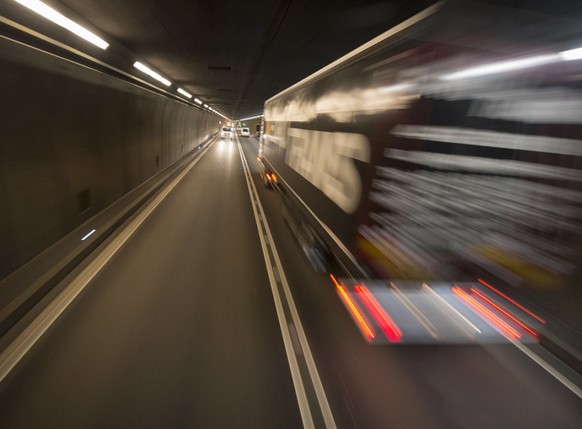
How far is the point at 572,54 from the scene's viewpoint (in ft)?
7.64

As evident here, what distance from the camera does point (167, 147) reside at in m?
16.2

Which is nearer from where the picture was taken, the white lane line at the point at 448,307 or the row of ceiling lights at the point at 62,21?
the white lane line at the point at 448,307

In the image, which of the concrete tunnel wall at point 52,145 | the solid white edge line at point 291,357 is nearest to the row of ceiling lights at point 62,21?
A: the concrete tunnel wall at point 52,145

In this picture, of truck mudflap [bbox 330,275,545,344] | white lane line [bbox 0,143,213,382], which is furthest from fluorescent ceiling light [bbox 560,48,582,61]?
white lane line [bbox 0,143,213,382]

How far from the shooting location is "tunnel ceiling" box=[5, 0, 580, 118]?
5.29 meters

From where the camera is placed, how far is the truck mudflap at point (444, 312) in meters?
2.83

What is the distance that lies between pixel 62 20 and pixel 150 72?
5.86 metres

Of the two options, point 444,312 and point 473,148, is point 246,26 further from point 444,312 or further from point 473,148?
point 444,312

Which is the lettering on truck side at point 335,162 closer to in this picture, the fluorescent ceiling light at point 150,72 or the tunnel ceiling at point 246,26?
the tunnel ceiling at point 246,26

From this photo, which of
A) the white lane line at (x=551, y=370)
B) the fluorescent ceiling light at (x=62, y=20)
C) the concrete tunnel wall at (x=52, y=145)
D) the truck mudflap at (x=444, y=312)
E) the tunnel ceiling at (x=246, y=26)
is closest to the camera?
the truck mudflap at (x=444, y=312)

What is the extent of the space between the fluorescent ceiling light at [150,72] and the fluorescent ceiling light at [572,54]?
10.1m

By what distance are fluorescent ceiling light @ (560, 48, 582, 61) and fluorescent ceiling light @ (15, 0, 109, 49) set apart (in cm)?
612

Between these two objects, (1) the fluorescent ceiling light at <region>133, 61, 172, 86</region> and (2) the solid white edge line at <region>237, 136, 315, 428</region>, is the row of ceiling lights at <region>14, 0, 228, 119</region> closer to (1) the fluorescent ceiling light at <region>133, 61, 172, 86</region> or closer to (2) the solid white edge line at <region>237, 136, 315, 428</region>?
(1) the fluorescent ceiling light at <region>133, 61, 172, 86</region>

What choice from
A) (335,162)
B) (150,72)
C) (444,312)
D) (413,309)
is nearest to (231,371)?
(413,309)
